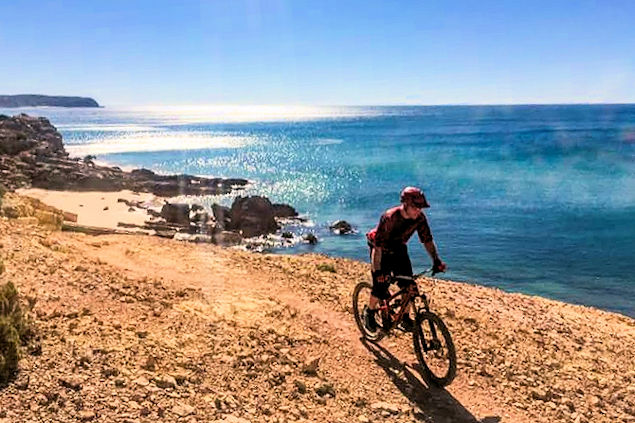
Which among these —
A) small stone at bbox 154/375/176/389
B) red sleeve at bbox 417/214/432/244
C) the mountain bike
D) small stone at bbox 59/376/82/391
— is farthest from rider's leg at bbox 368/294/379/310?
small stone at bbox 59/376/82/391

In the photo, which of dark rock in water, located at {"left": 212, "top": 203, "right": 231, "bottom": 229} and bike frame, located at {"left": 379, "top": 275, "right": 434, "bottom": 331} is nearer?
bike frame, located at {"left": 379, "top": 275, "right": 434, "bottom": 331}

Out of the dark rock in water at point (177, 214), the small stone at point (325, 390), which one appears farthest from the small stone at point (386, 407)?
the dark rock in water at point (177, 214)

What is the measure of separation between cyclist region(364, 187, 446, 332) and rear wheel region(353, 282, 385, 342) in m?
0.73

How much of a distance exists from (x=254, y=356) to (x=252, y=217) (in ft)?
103

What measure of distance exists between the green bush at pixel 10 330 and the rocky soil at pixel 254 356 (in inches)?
6.7

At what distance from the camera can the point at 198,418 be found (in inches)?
243

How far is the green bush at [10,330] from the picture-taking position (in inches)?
241

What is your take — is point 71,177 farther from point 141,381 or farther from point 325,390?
point 325,390

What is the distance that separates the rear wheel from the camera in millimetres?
8836

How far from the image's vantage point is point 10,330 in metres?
6.43

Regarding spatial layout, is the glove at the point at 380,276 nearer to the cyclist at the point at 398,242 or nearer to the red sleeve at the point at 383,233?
the cyclist at the point at 398,242

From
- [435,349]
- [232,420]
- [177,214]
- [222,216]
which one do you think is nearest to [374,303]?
[435,349]

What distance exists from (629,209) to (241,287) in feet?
137

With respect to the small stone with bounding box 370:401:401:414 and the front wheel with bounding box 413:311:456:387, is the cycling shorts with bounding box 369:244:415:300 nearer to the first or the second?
the front wheel with bounding box 413:311:456:387
